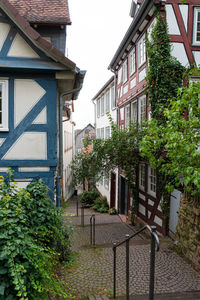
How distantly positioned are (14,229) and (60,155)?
4332 mm

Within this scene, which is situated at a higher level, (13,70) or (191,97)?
(13,70)

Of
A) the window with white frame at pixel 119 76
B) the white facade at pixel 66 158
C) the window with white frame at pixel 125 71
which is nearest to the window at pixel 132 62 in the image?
the window with white frame at pixel 125 71

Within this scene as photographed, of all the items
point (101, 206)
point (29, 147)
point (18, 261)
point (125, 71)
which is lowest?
point (101, 206)

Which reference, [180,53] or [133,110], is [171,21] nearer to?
[180,53]

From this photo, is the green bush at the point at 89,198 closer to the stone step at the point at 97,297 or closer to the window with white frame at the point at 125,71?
the window with white frame at the point at 125,71

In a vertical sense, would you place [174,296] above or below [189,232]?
below

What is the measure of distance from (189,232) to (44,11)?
7.58 metres

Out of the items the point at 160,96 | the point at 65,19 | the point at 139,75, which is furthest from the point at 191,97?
Answer: the point at 139,75

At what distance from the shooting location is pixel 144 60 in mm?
10188

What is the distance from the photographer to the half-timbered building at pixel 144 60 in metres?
8.23

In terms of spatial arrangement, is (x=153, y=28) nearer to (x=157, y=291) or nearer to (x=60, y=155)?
(x=60, y=155)

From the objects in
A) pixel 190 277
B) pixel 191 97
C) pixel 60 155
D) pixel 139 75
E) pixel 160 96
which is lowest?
pixel 190 277

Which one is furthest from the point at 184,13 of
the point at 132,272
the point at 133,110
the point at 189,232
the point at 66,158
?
the point at 66,158

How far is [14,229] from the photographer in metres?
3.23
